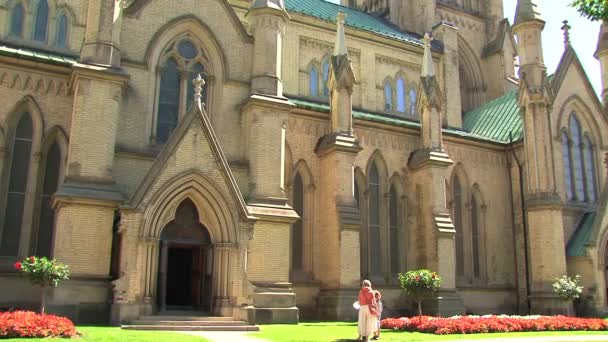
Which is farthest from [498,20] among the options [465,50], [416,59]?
[416,59]

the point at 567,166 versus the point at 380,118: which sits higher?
the point at 380,118

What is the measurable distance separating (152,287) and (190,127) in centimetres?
542

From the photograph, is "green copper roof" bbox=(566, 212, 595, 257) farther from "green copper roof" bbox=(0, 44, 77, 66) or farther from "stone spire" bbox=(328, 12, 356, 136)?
"green copper roof" bbox=(0, 44, 77, 66)

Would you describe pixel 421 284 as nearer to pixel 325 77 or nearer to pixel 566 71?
pixel 325 77

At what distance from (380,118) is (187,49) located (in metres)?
11.5

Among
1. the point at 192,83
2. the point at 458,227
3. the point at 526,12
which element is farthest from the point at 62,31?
the point at 526,12

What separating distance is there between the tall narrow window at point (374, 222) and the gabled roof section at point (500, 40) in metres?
16.7

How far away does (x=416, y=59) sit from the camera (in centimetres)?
3712

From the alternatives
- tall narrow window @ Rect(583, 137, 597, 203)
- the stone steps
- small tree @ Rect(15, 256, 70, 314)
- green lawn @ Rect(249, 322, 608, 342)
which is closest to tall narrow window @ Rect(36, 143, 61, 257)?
small tree @ Rect(15, 256, 70, 314)

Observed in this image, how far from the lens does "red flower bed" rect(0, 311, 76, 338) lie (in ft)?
47.7

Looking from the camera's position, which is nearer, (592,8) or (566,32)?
(592,8)

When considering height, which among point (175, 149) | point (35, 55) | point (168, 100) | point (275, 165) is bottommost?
point (175, 149)

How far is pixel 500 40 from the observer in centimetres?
4184

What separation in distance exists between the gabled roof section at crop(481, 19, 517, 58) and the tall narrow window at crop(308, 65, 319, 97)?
14810 millimetres
